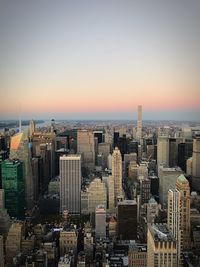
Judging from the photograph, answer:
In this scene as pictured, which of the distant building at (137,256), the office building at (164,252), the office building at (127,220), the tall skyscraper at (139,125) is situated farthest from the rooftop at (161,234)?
the tall skyscraper at (139,125)

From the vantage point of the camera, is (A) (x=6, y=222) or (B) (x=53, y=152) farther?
(B) (x=53, y=152)

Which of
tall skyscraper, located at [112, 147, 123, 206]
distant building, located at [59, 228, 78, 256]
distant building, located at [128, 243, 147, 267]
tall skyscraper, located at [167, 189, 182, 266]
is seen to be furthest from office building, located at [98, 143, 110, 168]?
distant building, located at [128, 243, 147, 267]

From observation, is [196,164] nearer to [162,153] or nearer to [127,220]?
[162,153]

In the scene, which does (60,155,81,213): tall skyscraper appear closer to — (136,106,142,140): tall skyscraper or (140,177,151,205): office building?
(140,177,151,205): office building

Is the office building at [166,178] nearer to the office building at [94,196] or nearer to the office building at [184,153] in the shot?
the office building at [184,153]

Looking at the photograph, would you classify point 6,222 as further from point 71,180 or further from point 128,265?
point 71,180

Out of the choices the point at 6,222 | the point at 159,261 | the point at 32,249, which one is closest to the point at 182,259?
the point at 159,261
